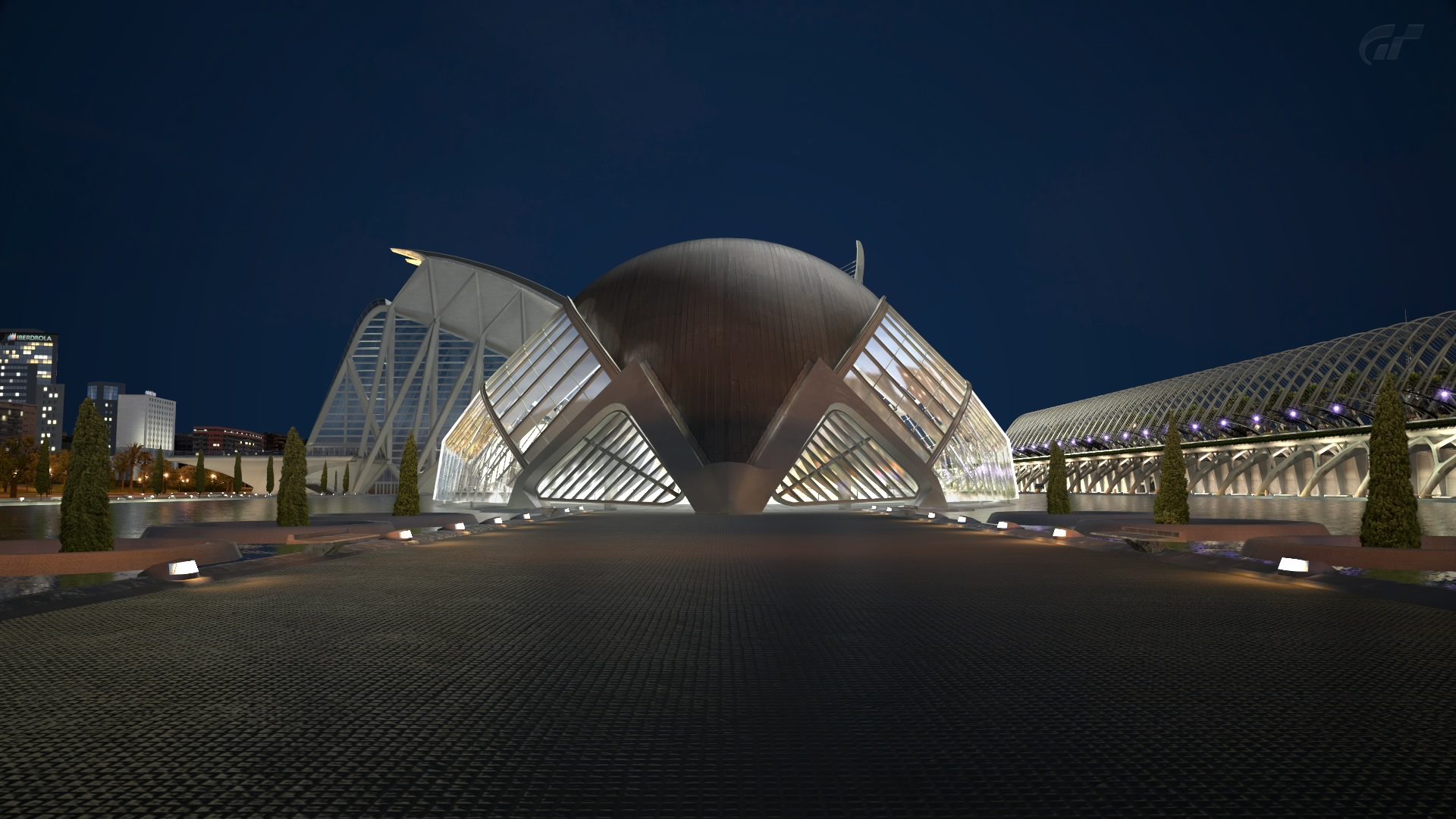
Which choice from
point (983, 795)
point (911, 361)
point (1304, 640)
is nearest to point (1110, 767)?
point (983, 795)

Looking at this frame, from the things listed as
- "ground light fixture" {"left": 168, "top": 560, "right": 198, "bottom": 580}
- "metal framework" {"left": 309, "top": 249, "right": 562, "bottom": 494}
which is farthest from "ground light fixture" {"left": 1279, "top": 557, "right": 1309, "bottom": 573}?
"metal framework" {"left": 309, "top": 249, "right": 562, "bottom": 494}

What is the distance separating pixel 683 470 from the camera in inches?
1296

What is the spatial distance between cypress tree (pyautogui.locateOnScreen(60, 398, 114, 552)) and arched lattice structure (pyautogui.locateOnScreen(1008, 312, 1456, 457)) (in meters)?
46.8

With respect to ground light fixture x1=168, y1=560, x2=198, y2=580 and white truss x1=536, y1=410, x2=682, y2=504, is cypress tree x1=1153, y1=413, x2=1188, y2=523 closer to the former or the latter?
ground light fixture x1=168, y1=560, x2=198, y2=580

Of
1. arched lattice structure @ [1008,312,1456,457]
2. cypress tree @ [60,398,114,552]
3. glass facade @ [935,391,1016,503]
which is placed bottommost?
cypress tree @ [60,398,114,552]

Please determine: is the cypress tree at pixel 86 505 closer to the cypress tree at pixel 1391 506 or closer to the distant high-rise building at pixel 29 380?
the cypress tree at pixel 1391 506

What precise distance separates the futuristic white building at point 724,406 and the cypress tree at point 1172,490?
13.8 m

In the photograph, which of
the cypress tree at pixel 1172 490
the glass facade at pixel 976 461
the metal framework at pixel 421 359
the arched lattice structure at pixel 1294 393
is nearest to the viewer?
the cypress tree at pixel 1172 490

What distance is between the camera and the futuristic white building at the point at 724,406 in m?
33.6

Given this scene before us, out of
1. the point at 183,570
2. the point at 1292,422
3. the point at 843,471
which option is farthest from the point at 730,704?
the point at 1292,422

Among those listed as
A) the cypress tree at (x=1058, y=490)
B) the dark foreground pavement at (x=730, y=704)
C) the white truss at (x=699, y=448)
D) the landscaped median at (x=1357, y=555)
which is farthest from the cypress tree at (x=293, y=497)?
the cypress tree at (x=1058, y=490)

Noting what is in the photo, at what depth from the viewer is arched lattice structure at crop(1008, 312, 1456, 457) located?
200ft

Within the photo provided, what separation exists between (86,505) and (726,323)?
87.0 ft

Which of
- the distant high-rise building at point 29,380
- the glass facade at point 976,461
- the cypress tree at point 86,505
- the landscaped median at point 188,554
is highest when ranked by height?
the distant high-rise building at point 29,380
